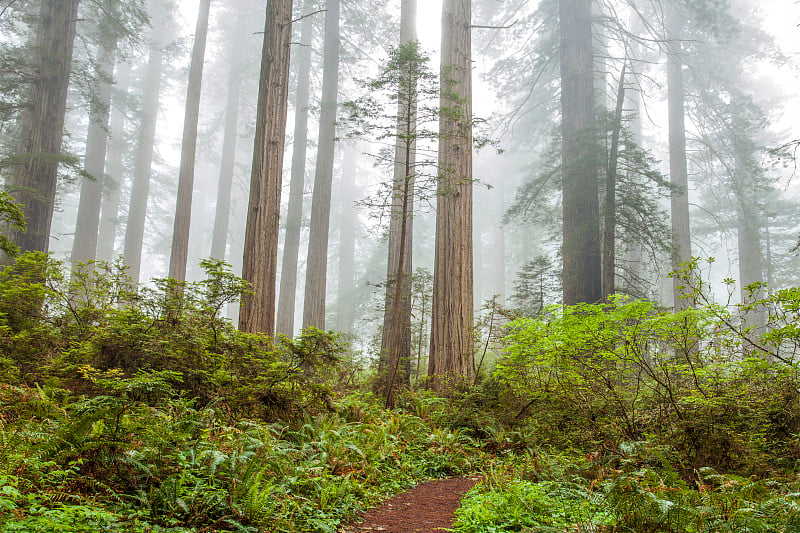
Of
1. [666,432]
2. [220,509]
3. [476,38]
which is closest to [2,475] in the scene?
[220,509]

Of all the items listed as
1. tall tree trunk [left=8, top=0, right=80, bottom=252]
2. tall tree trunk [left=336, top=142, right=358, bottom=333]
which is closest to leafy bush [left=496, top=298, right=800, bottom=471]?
tall tree trunk [left=8, top=0, right=80, bottom=252]

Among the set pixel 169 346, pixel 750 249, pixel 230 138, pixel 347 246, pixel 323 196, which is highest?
pixel 230 138

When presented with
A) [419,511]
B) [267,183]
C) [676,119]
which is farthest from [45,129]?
[676,119]

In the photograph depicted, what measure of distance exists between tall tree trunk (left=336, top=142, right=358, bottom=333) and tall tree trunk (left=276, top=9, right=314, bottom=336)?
7632 mm

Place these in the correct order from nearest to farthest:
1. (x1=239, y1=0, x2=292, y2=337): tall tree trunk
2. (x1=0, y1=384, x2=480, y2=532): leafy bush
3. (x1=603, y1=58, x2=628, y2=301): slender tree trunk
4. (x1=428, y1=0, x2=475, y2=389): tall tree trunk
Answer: (x1=0, y1=384, x2=480, y2=532): leafy bush < (x1=239, y1=0, x2=292, y2=337): tall tree trunk < (x1=428, y1=0, x2=475, y2=389): tall tree trunk < (x1=603, y1=58, x2=628, y2=301): slender tree trunk

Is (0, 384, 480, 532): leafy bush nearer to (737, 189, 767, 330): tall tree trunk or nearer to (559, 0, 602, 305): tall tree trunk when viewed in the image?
(559, 0, 602, 305): tall tree trunk

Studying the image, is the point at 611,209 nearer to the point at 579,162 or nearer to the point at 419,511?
the point at 579,162

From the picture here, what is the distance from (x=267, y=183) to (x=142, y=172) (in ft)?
56.2

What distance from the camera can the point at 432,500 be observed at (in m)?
4.50

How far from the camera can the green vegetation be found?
3006 mm

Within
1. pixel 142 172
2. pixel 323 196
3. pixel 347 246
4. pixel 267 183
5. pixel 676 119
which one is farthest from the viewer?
pixel 347 246

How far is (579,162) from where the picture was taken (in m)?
11.0

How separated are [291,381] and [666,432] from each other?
14.4 ft

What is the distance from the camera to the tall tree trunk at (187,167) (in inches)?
604
